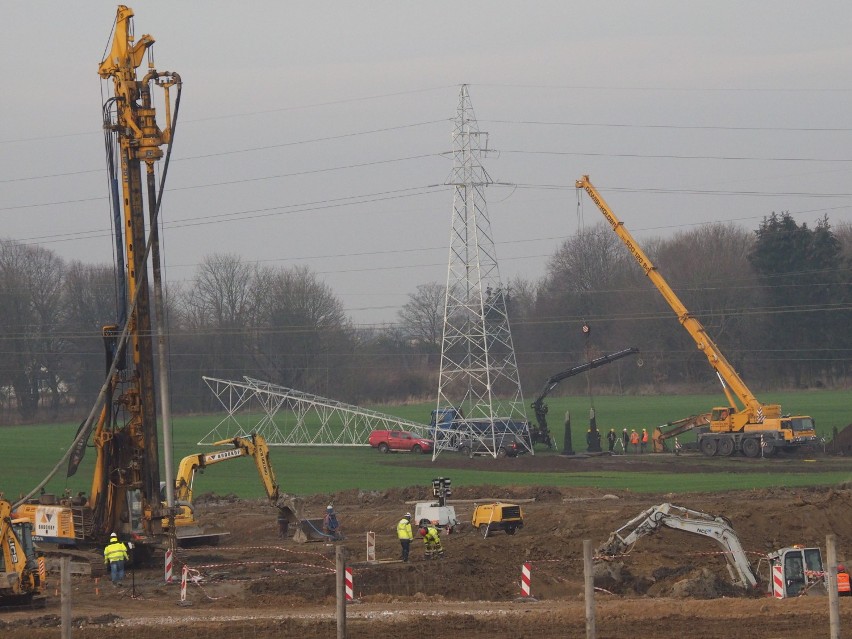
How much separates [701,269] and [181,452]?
188 ft

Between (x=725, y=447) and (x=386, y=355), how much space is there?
51279mm

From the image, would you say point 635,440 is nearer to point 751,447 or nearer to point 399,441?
point 751,447

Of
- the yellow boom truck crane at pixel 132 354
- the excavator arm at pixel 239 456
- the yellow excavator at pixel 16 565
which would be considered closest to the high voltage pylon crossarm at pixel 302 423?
the excavator arm at pixel 239 456

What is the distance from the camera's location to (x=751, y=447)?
62844 mm

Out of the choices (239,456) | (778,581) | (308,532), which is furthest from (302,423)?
(778,581)

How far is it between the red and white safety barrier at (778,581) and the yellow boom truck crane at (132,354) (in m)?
14.1

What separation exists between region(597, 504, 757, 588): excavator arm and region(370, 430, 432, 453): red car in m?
42.4

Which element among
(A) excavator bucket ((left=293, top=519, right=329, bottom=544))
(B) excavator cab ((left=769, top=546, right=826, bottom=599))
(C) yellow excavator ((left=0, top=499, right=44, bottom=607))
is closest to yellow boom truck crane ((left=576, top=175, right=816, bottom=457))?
(A) excavator bucket ((left=293, top=519, right=329, bottom=544))

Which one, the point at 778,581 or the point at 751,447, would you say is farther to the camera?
the point at 751,447

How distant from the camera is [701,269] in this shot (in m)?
108

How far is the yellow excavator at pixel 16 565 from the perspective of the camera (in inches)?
906

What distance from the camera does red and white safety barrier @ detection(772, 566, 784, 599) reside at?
76.5 ft

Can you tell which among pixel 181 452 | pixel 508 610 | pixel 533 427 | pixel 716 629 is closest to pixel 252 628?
pixel 508 610

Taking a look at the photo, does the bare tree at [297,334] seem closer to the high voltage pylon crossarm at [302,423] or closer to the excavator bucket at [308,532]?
the high voltage pylon crossarm at [302,423]
